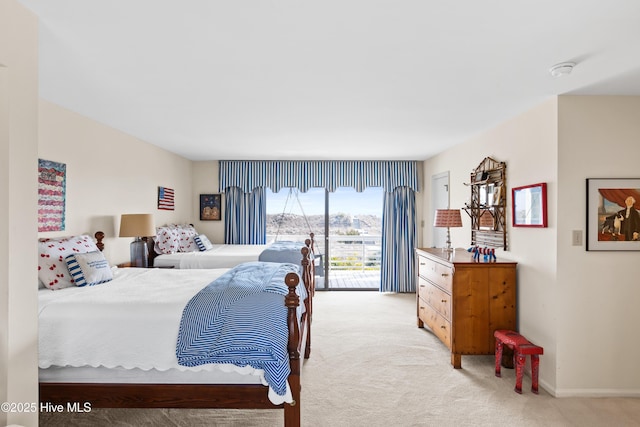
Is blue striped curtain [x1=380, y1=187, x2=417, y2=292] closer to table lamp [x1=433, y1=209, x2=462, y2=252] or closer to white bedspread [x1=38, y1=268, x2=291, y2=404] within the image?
table lamp [x1=433, y1=209, x2=462, y2=252]

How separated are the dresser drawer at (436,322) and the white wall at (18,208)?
10.5 ft

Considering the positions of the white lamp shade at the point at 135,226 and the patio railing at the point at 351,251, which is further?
the patio railing at the point at 351,251

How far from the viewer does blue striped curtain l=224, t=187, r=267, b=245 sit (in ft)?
21.1

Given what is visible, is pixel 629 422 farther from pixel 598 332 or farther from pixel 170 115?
pixel 170 115

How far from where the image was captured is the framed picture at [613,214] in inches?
113

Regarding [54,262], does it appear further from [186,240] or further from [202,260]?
[186,240]

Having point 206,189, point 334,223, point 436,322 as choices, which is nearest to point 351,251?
point 334,223

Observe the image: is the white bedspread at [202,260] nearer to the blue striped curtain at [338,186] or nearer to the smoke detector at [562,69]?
the blue striped curtain at [338,186]

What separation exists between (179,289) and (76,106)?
1957 mm

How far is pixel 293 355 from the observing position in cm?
221

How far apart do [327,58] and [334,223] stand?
4594mm

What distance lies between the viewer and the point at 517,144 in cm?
347

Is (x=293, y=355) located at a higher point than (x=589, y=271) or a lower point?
lower

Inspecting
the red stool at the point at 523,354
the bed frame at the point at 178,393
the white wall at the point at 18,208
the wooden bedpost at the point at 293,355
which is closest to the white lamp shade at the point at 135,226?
the bed frame at the point at 178,393
